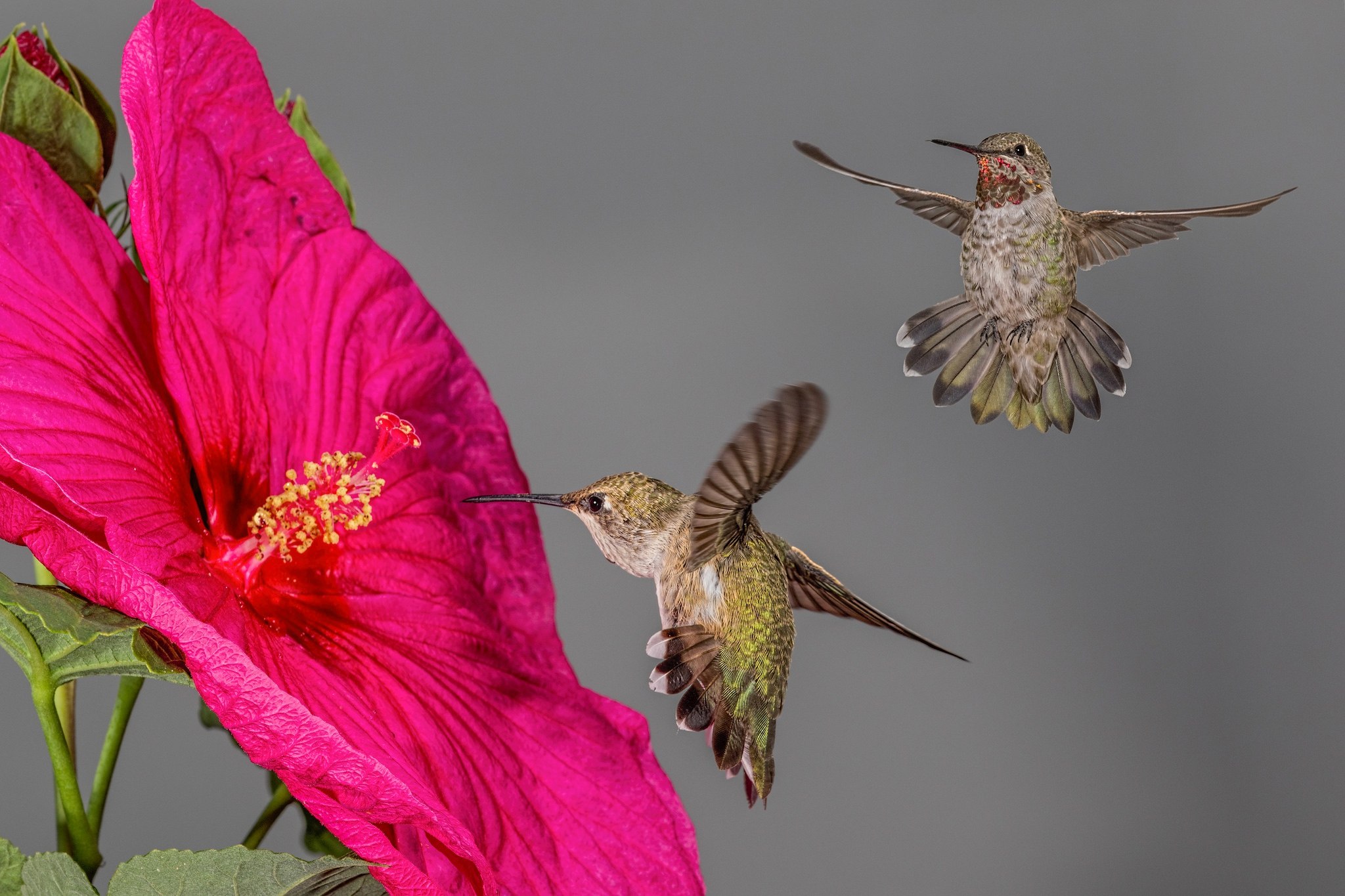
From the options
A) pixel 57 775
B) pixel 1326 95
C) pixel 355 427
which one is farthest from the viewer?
pixel 1326 95

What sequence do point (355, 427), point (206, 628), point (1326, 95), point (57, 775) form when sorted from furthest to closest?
point (1326, 95)
point (355, 427)
point (57, 775)
point (206, 628)

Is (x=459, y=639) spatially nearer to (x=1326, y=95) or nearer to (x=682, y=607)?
(x=682, y=607)

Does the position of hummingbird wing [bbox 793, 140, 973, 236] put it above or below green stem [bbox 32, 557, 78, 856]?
above

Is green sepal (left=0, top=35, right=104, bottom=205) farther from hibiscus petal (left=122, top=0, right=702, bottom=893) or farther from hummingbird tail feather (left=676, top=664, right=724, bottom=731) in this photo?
hummingbird tail feather (left=676, top=664, right=724, bottom=731)

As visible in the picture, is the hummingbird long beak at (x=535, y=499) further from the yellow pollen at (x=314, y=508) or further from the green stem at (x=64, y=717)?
the green stem at (x=64, y=717)

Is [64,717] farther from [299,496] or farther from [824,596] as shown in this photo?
[824,596]

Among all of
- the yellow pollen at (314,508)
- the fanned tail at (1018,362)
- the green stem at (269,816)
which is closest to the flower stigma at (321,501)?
the yellow pollen at (314,508)

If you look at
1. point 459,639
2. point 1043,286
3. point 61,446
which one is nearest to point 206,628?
point 61,446

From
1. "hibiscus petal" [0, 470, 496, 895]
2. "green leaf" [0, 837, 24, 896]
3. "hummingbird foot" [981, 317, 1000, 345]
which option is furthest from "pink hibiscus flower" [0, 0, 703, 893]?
"hummingbird foot" [981, 317, 1000, 345]

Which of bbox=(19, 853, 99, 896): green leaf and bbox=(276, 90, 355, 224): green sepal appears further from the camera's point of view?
bbox=(276, 90, 355, 224): green sepal
